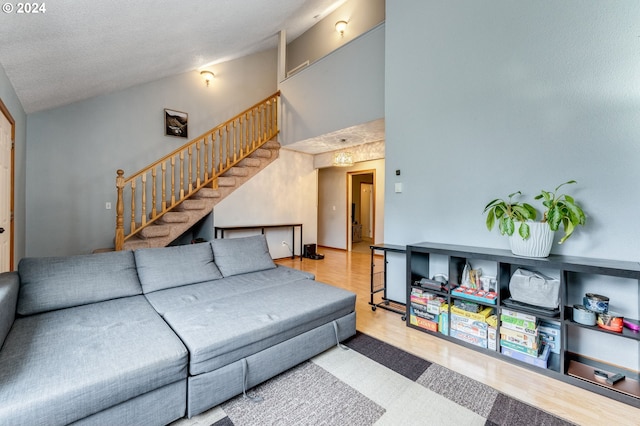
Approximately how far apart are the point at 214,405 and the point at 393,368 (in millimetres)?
1215

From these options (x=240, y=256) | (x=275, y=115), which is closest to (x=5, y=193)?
(x=240, y=256)

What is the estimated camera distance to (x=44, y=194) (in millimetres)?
4289

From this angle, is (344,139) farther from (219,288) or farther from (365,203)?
(365,203)

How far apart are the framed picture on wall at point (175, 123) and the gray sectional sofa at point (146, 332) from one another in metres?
3.80

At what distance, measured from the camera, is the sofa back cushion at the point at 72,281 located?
6.08 ft

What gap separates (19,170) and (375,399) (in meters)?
5.06

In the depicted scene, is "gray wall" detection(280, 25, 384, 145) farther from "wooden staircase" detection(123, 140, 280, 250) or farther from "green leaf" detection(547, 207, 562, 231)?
"green leaf" detection(547, 207, 562, 231)

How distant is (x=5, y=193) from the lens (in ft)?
9.70

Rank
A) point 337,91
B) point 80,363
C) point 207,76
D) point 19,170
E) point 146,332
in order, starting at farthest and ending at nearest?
point 207,76 < point 337,91 < point 19,170 < point 146,332 < point 80,363

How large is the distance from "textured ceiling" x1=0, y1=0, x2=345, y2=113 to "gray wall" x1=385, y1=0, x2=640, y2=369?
237 centimetres

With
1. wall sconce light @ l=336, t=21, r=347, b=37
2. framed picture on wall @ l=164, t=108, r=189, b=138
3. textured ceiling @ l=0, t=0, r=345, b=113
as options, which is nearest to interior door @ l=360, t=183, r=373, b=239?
wall sconce light @ l=336, t=21, r=347, b=37

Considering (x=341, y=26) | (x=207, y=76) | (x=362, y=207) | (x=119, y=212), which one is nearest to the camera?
(x=119, y=212)

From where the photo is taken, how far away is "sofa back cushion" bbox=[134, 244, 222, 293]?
7.58 ft

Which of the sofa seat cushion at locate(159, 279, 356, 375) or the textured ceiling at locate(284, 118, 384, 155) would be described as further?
the textured ceiling at locate(284, 118, 384, 155)
